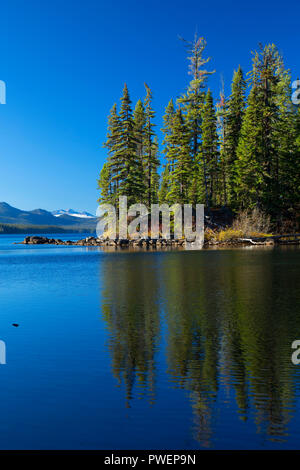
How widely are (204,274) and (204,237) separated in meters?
28.1

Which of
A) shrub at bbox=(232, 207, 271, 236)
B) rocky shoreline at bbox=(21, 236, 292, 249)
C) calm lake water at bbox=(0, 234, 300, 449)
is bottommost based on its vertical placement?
calm lake water at bbox=(0, 234, 300, 449)

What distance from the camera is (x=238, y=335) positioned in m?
9.87

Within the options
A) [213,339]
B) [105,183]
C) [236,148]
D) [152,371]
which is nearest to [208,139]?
[236,148]

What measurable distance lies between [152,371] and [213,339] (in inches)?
106

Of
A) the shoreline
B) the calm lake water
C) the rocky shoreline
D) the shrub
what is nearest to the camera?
the calm lake water

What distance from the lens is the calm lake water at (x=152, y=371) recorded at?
5059mm

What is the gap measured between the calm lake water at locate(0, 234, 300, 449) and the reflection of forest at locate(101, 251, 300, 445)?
3cm

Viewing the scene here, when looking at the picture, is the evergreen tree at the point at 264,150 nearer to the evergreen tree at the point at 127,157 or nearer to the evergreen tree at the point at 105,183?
the evergreen tree at the point at 127,157

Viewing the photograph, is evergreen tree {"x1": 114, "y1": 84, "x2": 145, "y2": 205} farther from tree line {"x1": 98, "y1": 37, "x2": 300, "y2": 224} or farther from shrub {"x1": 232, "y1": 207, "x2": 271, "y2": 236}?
shrub {"x1": 232, "y1": 207, "x2": 271, "y2": 236}

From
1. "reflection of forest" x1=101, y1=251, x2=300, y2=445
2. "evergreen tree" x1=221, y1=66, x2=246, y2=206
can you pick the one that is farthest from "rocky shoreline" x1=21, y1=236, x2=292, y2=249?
"reflection of forest" x1=101, y1=251, x2=300, y2=445

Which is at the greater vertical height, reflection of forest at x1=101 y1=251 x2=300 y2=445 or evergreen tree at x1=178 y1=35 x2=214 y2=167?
evergreen tree at x1=178 y1=35 x2=214 y2=167

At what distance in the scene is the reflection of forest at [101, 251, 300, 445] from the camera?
5.94 meters

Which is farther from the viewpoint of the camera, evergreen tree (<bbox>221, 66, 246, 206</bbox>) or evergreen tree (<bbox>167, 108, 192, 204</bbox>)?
evergreen tree (<bbox>221, 66, 246, 206</bbox>)

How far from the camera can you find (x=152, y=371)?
734cm
